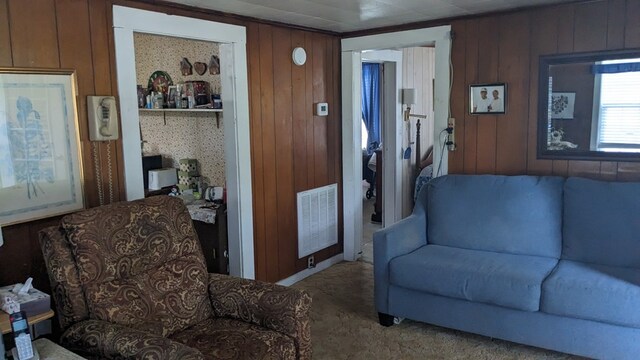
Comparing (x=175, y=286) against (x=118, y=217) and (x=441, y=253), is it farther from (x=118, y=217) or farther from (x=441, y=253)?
(x=441, y=253)

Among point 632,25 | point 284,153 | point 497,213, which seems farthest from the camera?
point 284,153

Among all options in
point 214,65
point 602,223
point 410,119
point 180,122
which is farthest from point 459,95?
point 180,122

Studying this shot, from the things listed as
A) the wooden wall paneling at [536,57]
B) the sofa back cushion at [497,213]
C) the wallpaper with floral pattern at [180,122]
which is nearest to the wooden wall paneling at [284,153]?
the wallpaper with floral pattern at [180,122]

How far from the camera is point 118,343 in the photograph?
193cm

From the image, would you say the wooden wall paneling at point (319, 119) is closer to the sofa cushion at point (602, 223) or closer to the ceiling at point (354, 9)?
the ceiling at point (354, 9)

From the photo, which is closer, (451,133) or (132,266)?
(132,266)

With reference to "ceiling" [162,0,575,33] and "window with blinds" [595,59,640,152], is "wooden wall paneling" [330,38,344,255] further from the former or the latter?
"window with blinds" [595,59,640,152]

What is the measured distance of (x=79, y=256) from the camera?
7.07ft

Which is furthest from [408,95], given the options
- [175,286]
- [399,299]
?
[175,286]

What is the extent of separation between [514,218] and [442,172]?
0.77 metres

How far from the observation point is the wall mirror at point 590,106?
3.21 m

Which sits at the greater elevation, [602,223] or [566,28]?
[566,28]

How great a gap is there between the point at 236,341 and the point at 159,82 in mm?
2986

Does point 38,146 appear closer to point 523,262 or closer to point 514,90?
point 523,262
